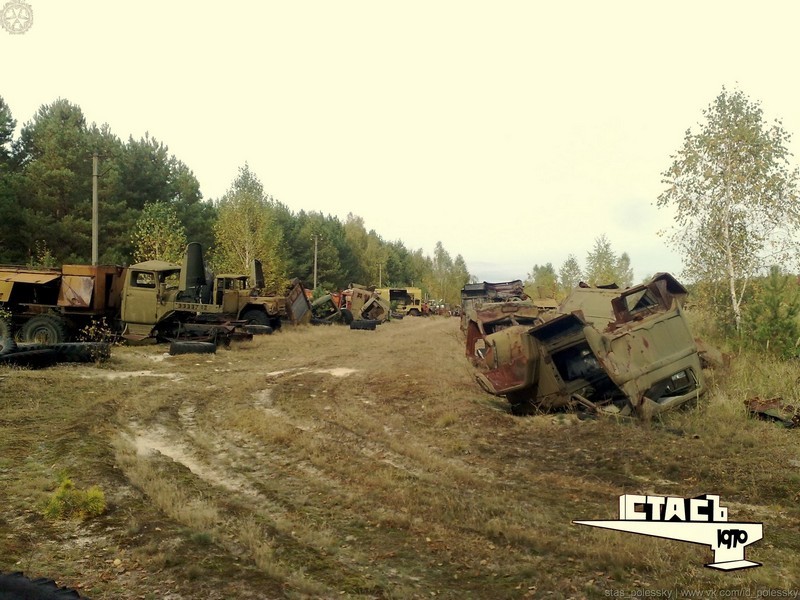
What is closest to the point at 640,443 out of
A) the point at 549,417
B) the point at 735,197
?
the point at 549,417

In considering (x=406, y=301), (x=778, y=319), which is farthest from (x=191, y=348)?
(x=406, y=301)

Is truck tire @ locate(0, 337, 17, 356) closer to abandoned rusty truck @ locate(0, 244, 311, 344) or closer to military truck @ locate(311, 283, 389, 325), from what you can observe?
abandoned rusty truck @ locate(0, 244, 311, 344)

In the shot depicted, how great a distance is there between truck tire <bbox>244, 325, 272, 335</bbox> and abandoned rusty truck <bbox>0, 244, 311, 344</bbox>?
288 mm

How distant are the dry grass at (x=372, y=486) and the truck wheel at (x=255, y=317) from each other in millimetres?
10768

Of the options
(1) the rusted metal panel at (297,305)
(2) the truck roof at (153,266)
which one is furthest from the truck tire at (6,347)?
(1) the rusted metal panel at (297,305)

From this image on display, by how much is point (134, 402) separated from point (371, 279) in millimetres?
65548

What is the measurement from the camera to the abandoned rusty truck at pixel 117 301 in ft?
49.6

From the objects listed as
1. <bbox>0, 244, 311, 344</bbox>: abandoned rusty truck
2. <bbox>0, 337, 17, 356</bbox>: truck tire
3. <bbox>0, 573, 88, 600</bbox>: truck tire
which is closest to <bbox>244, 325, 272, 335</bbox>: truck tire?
<bbox>0, 244, 311, 344</bbox>: abandoned rusty truck

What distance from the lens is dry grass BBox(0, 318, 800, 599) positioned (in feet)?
11.2

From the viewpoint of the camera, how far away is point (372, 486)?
16.8 ft

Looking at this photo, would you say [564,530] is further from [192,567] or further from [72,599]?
[72,599]

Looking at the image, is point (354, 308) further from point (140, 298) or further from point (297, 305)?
point (140, 298)

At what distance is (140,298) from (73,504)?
13.5 m

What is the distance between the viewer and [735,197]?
1512 cm
